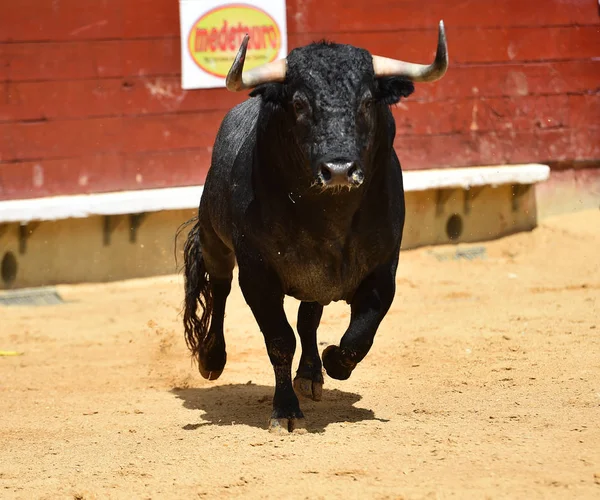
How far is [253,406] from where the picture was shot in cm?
559

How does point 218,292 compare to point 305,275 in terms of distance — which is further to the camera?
point 218,292

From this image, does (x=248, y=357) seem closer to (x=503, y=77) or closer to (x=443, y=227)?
(x=443, y=227)

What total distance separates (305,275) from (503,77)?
5.72 meters

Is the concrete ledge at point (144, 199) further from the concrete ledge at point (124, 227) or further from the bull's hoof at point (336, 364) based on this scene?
the bull's hoof at point (336, 364)

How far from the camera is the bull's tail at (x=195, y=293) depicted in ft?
20.4

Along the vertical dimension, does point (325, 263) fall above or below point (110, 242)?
above

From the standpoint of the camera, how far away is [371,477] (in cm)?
392

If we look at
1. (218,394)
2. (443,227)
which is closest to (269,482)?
(218,394)

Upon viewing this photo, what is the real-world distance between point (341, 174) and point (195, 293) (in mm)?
2123

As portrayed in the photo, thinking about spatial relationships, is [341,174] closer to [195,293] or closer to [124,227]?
[195,293]

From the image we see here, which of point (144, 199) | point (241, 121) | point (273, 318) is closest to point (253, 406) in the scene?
point (273, 318)

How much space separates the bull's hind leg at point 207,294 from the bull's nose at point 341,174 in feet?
5.66

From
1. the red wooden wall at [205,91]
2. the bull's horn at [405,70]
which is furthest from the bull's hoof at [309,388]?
the red wooden wall at [205,91]

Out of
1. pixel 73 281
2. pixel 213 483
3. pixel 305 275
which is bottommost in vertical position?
pixel 73 281
